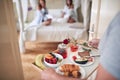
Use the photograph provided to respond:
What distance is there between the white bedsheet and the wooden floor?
0.79 feet

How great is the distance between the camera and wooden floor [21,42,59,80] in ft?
6.50

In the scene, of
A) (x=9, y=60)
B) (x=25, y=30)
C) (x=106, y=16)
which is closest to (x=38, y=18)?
(x=25, y=30)

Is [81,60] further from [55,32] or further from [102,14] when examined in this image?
[55,32]

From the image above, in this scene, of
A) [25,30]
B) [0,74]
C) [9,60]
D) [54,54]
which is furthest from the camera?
[25,30]

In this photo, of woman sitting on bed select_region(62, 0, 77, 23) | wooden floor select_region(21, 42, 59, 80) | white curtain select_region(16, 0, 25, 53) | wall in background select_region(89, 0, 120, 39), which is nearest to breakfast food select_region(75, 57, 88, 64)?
wall in background select_region(89, 0, 120, 39)

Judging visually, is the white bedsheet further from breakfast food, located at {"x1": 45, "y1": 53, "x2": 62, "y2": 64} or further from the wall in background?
breakfast food, located at {"x1": 45, "y1": 53, "x2": 62, "y2": 64}

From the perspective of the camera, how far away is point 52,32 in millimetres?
2328

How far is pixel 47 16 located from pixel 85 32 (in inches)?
27.5

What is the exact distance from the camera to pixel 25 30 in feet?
7.50

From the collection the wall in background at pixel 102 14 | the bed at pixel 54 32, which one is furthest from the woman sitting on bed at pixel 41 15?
the wall in background at pixel 102 14

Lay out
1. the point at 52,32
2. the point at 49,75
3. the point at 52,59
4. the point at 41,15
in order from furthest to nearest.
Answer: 1. the point at 41,15
2. the point at 52,32
3. the point at 52,59
4. the point at 49,75

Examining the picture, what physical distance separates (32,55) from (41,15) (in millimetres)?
674

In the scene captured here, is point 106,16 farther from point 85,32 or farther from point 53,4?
point 53,4

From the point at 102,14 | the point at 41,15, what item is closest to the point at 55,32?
the point at 41,15
